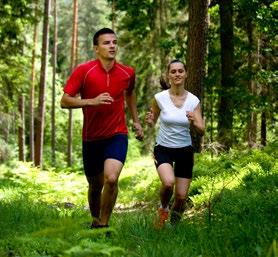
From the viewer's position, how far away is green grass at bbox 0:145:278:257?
3635mm

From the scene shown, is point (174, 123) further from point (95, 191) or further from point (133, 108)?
point (95, 191)

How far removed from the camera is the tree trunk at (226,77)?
56.5 feet

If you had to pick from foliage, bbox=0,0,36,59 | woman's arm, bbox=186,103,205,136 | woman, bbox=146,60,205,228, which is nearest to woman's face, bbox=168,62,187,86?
woman, bbox=146,60,205,228

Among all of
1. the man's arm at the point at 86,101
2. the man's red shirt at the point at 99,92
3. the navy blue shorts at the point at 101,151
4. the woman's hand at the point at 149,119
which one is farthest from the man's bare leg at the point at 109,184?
the man's arm at the point at 86,101

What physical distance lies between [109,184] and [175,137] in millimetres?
1054

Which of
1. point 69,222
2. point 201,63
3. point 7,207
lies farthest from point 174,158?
point 201,63

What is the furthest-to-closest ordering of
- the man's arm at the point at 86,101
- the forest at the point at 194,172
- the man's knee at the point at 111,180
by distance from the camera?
the man's knee at the point at 111,180, the man's arm at the point at 86,101, the forest at the point at 194,172

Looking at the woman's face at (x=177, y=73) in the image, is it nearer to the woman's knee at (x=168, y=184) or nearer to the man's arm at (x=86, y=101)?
the man's arm at (x=86, y=101)

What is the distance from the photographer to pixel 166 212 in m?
6.86

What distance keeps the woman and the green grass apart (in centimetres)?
42

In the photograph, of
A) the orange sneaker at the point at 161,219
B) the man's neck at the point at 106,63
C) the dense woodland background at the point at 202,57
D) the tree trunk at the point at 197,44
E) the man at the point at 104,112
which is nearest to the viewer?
the orange sneaker at the point at 161,219

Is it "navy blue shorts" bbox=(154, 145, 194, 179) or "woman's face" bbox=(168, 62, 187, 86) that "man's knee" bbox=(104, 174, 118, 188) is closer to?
"navy blue shorts" bbox=(154, 145, 194, 179)

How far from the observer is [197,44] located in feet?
40.6

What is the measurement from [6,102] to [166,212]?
35.0 ft
